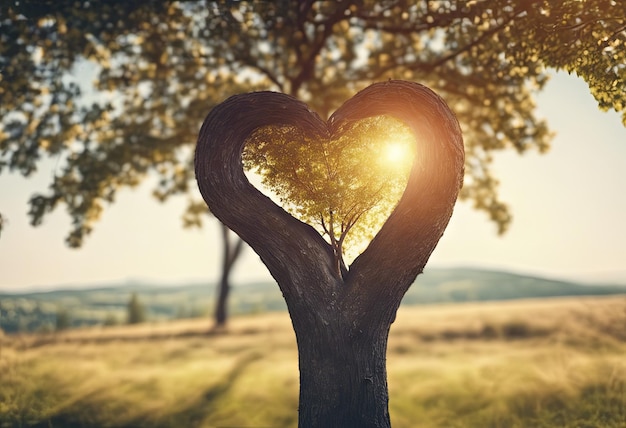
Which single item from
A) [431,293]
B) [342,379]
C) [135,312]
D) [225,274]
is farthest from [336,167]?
[431,293]

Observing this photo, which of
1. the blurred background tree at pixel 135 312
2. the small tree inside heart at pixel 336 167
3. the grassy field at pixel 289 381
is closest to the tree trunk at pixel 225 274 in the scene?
the grassy field at pixel 289 381

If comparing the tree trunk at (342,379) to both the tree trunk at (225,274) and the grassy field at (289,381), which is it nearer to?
the grassy field at (289,381)

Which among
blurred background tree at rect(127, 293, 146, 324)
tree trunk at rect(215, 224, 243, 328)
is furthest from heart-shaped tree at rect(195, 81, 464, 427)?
blurred background tree at rect(127, 293, 146, 324)

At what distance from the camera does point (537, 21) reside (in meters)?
11.9

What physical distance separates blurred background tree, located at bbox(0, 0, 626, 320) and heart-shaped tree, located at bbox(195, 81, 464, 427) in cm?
335

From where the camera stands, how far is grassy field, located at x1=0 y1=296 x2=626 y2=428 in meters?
15.0

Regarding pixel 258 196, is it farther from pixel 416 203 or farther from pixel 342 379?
pixel 342 379

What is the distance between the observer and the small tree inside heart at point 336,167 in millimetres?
10281

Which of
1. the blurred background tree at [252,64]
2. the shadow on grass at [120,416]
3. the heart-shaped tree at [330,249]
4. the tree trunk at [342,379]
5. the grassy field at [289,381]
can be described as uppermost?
the blurred background tree at [252,64]

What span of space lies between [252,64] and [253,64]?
0.16ft

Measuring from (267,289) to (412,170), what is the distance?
104048mm

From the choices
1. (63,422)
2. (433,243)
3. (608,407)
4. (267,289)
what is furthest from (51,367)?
(267,289)

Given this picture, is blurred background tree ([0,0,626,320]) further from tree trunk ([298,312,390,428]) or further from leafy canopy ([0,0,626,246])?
tree trunk ([298,312,390,428])

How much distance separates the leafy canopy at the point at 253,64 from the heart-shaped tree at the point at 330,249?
3381 millimetres
